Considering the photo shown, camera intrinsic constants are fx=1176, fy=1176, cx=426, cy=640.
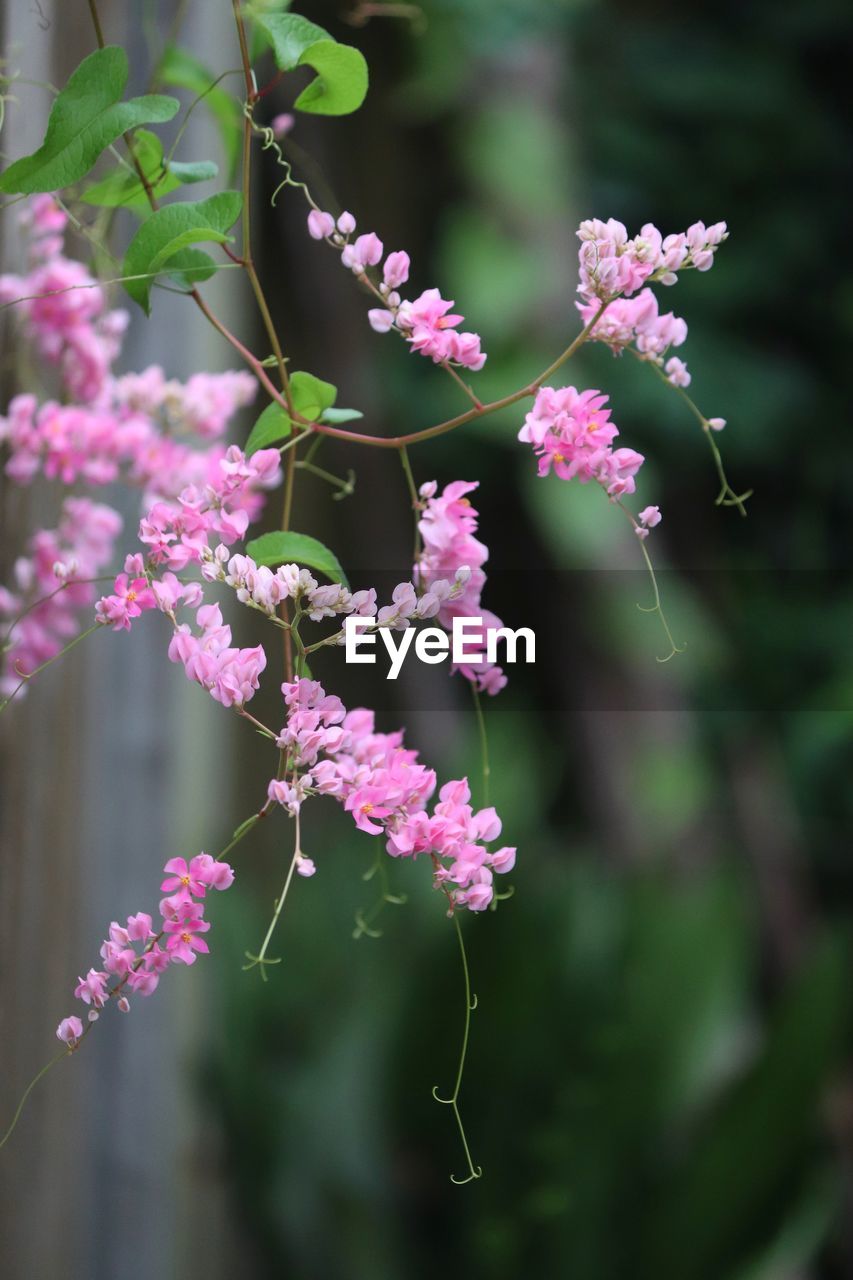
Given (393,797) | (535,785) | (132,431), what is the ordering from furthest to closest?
(535,785) < (132,431) < (393,797)

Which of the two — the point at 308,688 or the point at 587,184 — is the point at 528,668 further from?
the point at 308,688

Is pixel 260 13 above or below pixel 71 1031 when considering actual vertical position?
above

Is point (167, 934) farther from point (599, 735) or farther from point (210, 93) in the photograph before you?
A: point (599, 735)

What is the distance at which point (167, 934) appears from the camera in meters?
0.33

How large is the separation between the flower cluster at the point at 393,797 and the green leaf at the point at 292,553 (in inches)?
1.9

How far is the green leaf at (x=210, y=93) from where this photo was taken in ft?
1.61

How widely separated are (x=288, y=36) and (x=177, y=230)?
0.07m

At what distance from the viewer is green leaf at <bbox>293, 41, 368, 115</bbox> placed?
0.36m

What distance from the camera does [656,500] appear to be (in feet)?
5.54

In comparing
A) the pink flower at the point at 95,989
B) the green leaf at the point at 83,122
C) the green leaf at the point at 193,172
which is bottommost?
the pink flower at the point at 95,989

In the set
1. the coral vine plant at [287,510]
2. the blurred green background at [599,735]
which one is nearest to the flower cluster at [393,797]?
the coral vine plant at [287,510]

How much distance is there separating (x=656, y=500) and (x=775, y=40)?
2.55ft

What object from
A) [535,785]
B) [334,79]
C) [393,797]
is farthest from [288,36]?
[535,785]

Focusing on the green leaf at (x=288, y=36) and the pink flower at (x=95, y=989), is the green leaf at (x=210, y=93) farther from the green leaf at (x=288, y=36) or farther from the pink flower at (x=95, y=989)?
the pink flower at (x=95, y=989)
